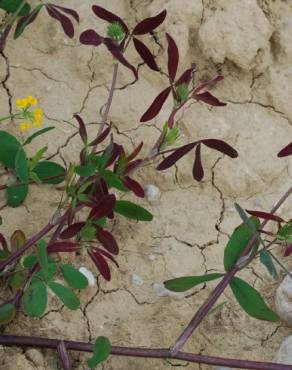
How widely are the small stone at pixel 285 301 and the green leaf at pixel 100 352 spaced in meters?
0.66

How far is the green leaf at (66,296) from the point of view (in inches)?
87.0

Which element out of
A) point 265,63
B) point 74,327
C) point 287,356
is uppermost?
point 265,63

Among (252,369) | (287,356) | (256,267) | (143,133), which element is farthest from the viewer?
(143,133)

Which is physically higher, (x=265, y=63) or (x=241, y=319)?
(x=265, y=63)

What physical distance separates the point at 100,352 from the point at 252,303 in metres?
0.44

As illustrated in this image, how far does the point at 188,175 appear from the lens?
2762 millimetres

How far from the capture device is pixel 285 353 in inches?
90.7

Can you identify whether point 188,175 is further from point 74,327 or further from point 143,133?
point 74,327

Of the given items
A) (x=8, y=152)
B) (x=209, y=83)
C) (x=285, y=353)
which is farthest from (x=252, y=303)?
(x=8, y=152)

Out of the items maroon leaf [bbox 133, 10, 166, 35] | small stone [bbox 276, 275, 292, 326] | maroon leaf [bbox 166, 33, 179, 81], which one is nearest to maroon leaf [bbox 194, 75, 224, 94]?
maroon leaf [bbox 166, 33, 179, 81]

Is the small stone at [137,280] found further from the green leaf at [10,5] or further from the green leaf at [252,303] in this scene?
the green leaf at [10,5]

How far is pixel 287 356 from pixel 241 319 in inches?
9.6

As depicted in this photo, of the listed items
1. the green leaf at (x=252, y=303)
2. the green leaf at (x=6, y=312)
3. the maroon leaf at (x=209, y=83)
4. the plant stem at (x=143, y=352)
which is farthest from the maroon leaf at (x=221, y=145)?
the green leaf at (x=6, y=312)

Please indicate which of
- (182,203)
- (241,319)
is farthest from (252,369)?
(182,203)
